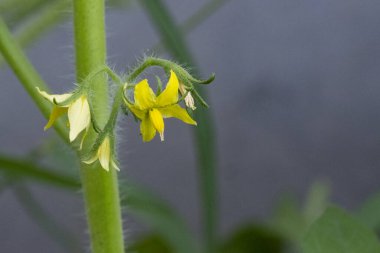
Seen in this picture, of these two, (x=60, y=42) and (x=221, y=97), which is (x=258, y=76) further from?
(x=60, y=42)

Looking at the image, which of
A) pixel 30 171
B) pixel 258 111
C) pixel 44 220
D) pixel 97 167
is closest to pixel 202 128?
pixel 30 171

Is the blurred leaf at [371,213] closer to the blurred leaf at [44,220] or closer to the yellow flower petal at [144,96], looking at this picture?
the blurred leaf at [44,220]

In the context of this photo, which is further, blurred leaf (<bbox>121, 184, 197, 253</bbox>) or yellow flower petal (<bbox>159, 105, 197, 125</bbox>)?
blurred leaf (<bbox>121, 184, 197, 253</bbox>)

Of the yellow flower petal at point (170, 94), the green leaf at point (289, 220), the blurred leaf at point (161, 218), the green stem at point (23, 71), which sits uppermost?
the green stem at point (23, 71)

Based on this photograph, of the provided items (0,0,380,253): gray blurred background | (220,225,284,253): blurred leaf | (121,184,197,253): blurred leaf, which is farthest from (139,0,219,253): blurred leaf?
(0,0,380,253): gray blurred background

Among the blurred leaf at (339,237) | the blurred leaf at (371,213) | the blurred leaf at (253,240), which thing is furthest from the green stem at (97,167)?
the blurred leaf at (253,240)

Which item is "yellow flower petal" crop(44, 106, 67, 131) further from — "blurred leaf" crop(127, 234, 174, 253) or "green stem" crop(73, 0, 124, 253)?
"blurred leaf" crop(127, 234, 174, 253)
